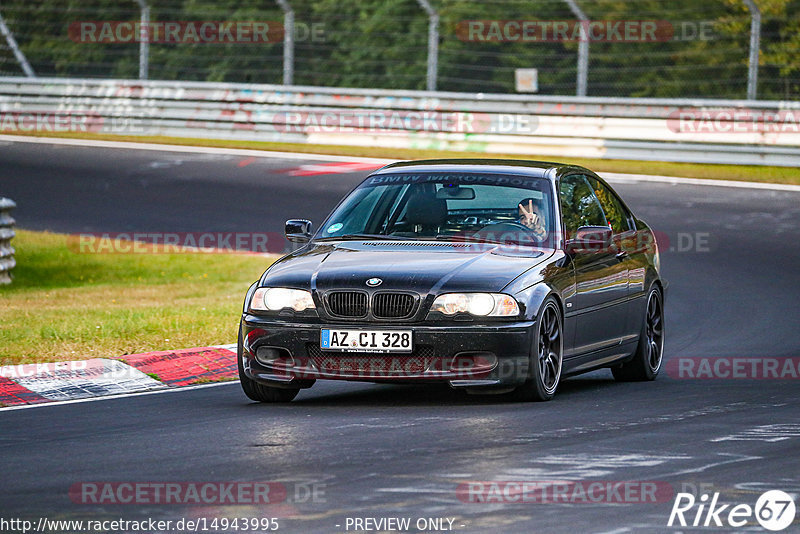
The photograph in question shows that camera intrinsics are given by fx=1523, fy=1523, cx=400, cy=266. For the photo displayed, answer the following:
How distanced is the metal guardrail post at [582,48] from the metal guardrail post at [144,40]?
8.00 meters

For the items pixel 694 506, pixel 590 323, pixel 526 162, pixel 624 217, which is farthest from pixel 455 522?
pixel 624 217

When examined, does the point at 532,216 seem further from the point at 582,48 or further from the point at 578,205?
the point at 582,48

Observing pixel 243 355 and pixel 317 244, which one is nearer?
pixel 243 355

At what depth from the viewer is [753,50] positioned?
75.7 feet

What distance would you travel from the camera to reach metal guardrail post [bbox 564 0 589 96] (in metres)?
24.2

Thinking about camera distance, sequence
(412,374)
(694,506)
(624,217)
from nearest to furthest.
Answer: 1. (694,506)
2. (412,374)
3. (624,217)

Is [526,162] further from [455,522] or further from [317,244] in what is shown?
[455,522]

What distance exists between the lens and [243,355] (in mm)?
8992

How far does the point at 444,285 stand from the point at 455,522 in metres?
2.88
